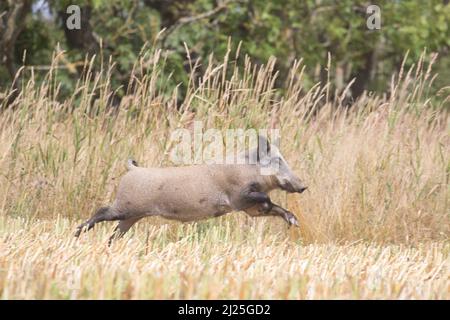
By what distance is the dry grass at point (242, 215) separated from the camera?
5801mm

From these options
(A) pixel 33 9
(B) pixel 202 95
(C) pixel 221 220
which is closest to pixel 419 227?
(C) pixel 221 220

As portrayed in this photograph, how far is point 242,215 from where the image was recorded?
7.93m

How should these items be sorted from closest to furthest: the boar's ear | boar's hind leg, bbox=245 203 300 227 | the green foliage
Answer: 1. boar's hind leg, bbox=245 203 300 227
2. the boar's ear
3. the green foliage

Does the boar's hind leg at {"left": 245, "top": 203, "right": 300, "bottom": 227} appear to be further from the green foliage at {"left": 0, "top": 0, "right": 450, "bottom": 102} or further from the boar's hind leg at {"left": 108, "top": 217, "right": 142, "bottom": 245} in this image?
the green foliage at {"left": 0, "top": 0, "right": 450, "bottom": 102}

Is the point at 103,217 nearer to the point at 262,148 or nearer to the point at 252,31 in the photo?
the point at 262,148

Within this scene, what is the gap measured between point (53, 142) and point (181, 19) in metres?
9.20

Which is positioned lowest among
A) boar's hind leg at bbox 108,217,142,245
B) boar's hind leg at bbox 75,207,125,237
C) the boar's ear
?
boar's hind leg at bbox 108,217,142,245

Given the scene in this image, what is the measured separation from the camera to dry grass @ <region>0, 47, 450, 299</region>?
580 cm

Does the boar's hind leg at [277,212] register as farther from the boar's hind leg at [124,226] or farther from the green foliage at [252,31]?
the green foliage at [252,31]

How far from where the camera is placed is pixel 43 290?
4539 millimetres

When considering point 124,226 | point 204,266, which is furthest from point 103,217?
point 204,266

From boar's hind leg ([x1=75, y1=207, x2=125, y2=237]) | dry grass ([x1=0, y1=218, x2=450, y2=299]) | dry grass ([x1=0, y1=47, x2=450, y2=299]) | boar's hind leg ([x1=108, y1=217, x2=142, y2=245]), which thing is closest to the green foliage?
dry grass ([x1=0, y1=47, x2=450, y2=299])

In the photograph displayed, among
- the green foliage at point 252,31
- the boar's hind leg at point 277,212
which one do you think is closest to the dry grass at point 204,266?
the boar's hind leg at point 277,212

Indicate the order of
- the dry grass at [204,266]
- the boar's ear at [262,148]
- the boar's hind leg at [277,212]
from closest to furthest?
the dry grass at [204,266], the boar's hind leg at [277,212], the boar's ear at [262,148]
